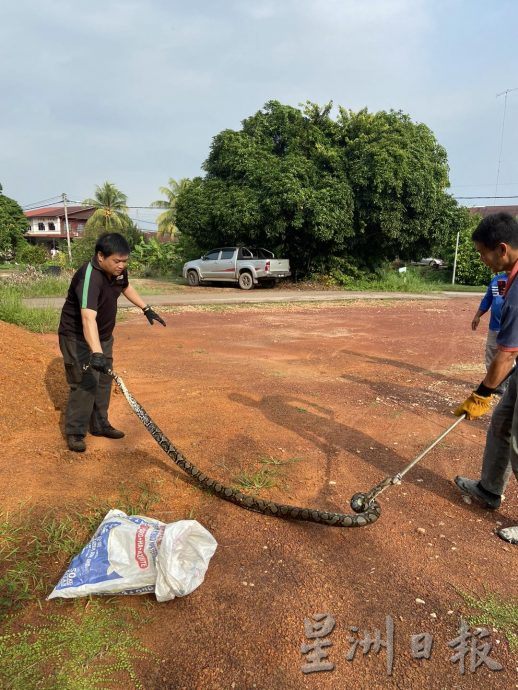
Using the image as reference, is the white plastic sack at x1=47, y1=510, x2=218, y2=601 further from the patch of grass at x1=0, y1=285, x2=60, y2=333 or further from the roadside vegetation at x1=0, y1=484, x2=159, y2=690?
the patch of grass at x1=0, y1=285, x2=60, y2=333

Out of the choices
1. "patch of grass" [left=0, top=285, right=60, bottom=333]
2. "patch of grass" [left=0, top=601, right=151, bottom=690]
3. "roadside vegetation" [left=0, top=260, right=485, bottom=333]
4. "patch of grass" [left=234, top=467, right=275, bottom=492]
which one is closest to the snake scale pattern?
"patch of grass" [left=234, top=467, right=275, bottom=492]

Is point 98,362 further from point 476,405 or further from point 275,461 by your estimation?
point 476,405

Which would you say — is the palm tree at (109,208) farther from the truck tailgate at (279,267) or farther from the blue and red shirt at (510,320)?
the blue and red shirt at (510,320)

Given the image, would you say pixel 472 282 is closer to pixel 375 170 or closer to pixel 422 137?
pixel 422 137

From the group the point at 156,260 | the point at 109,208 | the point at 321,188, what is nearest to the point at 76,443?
the point at 321,188

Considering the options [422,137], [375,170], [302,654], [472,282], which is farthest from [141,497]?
[472,282]

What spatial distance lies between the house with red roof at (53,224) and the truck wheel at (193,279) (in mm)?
36200

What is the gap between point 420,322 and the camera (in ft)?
40.2

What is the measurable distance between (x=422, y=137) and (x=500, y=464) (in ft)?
69.8

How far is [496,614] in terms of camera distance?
88.7 inches

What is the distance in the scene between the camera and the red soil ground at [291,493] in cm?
202

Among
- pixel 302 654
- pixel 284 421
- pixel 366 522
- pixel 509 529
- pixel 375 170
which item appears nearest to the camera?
pixel 302 654

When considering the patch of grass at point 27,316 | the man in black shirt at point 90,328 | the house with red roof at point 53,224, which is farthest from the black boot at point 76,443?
the house with red roof at point 53,224

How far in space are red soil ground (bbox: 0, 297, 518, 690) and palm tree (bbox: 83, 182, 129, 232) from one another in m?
36.9
